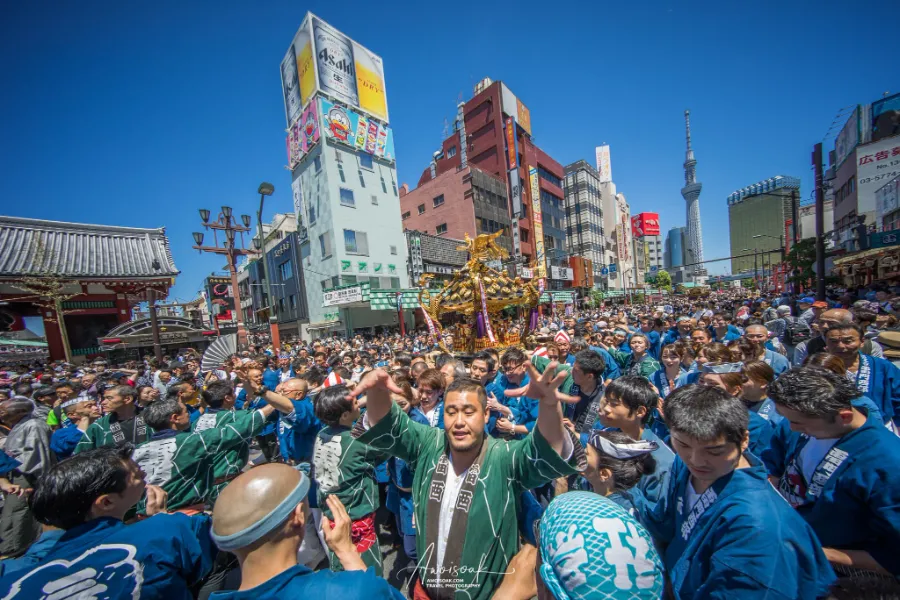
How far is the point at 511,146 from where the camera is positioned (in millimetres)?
34250

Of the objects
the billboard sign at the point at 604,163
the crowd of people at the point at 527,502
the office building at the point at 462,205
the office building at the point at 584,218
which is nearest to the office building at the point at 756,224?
the billboard sign at the point at 604,163

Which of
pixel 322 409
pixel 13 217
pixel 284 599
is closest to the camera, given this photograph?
pixel 284 599

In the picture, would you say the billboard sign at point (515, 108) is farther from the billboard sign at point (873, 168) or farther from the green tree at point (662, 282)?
the green tree at point (662, 282)

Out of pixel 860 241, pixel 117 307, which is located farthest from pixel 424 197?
pixel 860 241

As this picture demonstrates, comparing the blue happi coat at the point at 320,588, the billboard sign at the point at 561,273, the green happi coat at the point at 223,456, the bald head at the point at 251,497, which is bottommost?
the green happi coat at the point at 223,456

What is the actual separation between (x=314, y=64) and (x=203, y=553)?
2805 cm

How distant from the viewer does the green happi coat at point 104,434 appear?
3.59 meters

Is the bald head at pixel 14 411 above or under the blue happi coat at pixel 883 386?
above

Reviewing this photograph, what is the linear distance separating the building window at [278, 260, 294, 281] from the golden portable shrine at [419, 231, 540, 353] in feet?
66.1

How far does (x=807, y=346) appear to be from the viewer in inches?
175

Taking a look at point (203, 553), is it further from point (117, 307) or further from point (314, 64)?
point (314, 64)

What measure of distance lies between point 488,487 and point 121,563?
1.75m

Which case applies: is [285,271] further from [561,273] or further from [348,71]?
[561,273]

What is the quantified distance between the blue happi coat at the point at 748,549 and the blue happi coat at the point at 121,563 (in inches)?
96.3
